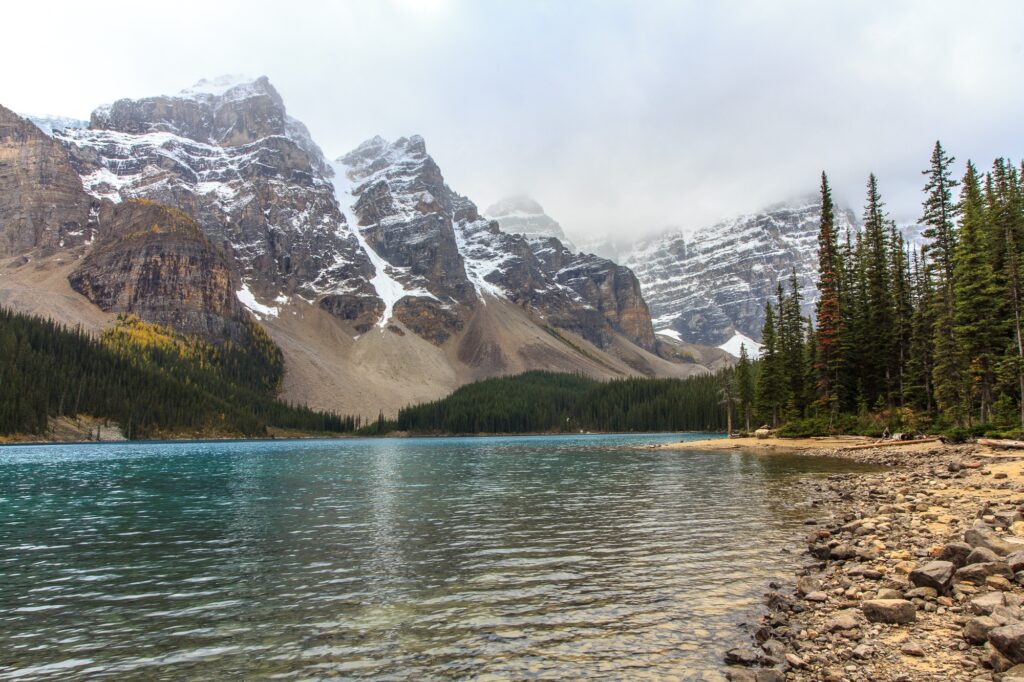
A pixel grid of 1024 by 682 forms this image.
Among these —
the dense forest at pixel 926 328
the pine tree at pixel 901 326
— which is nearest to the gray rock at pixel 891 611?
the dense forest at pixel 926 328

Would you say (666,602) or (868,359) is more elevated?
(868,359)

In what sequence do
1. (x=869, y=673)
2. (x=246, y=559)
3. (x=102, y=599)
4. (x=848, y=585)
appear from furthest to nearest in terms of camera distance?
(x=246, y=559), (x=102, y=599), (x=848, y=585), (x=869, y=673)

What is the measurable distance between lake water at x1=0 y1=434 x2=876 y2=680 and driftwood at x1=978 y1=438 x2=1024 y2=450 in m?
16.7

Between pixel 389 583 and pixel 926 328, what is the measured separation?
63.7 metres

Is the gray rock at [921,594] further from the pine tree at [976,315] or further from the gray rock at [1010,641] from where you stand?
the pine tree at [976,315]

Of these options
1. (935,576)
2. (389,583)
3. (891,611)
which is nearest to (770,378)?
(935,576)

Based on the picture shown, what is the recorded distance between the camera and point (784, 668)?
1068 centimetres

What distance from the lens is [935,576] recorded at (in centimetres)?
1320

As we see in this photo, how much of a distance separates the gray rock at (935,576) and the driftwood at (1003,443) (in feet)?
112

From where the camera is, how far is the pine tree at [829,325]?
235 feet

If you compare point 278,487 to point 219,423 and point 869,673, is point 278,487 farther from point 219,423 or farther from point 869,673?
point 219,423

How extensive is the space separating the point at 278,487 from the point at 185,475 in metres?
16.8

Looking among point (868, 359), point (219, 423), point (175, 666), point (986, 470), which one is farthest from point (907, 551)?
point (219, 423)

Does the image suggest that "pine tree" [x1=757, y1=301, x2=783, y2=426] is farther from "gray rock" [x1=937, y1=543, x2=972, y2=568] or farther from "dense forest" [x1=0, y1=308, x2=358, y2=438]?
"dense forest" [x1=0, y1=308, x2=358, y2=438]
